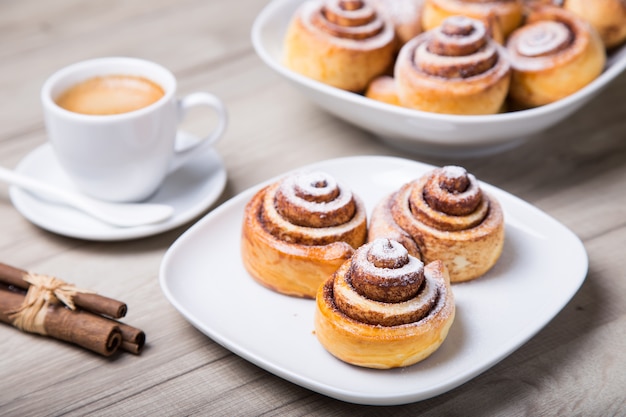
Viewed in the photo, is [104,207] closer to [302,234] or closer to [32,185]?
[32,185]

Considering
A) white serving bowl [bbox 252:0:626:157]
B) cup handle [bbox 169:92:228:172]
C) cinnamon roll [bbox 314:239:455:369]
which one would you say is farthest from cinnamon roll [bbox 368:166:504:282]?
cup handle [bbox 169:92:228:172]

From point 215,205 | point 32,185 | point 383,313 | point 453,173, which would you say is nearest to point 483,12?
point 453,173

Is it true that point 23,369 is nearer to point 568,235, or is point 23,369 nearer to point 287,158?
point 287,158

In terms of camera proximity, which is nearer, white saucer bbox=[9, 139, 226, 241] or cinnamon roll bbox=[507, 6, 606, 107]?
white saucer bbox=[9, 139, 226, 241]

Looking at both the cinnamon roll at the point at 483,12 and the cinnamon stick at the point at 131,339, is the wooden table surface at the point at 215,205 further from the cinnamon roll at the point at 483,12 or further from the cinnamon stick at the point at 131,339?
the cinnamon roll at the point at 483,12

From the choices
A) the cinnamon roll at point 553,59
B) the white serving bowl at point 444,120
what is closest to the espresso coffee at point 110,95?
the white serving bowl at point 444,120

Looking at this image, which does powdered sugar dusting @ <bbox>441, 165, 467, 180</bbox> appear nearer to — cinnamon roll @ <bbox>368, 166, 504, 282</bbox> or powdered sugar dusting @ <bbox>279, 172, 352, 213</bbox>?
cinnamon roll @ <bbox>368, 166, 504, 282</bbox>
